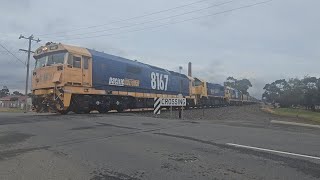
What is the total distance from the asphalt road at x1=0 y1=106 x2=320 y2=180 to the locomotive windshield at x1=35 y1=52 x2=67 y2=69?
9.83m

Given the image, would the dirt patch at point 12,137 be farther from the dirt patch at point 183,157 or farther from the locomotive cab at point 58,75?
the locomotive cab at point 58,75

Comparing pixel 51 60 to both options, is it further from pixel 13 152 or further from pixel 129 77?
pixel 13 152

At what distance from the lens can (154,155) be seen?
8953mm

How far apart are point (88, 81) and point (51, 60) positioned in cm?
269

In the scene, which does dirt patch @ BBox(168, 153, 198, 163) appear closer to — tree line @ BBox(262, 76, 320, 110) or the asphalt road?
the asphalt road

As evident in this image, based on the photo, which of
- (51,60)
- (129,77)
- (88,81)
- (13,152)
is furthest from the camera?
(129,77)

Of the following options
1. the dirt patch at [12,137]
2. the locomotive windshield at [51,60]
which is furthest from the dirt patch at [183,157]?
the locomotive windshield at [51,60]

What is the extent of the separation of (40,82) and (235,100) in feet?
190

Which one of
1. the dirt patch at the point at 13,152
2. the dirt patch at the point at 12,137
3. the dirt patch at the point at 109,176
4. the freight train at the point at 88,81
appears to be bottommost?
the dirt patch at the point at 109,176

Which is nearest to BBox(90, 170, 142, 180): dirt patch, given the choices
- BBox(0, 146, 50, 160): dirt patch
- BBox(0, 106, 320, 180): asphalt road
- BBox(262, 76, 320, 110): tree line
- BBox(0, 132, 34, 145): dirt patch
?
BBox(0, 106, 320, 180): asphalt road

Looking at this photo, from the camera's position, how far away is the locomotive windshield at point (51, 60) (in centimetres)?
2280

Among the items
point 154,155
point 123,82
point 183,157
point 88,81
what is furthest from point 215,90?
point 183,157

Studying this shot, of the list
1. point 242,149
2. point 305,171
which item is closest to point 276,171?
point 305,171

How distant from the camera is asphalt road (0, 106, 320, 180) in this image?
722 centimetres
